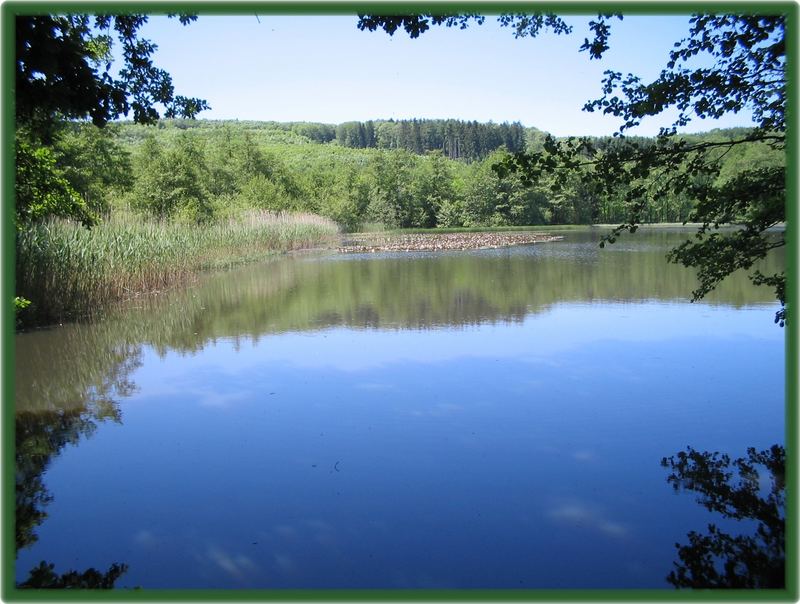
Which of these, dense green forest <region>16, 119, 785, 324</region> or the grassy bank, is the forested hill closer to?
dense green forest <region>16, 119, 785, 324</region>

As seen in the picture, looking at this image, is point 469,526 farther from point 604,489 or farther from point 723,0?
point 723,0

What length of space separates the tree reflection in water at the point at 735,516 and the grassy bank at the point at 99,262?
7.78 metres

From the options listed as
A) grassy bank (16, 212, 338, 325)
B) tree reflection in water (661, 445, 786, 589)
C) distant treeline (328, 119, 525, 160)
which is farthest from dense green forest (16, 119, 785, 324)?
tree reflection in water (661, 445, 786, 589)

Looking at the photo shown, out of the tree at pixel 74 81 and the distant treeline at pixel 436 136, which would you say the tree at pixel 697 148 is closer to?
the tree at pixel 74 81

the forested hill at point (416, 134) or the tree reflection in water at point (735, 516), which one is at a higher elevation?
the forested hill at point (416, 134)

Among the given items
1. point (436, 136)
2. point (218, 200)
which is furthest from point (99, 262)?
point (436, 136)

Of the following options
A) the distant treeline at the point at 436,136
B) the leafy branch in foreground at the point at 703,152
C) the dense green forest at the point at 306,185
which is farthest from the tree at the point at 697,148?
the distant treeline at the point at 436,136

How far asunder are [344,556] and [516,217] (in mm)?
39694

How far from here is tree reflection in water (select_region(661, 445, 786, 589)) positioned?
2.66 m

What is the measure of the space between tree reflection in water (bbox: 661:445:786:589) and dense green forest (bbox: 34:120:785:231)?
1428 centimetres

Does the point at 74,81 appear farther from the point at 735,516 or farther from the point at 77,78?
the point at 735,516

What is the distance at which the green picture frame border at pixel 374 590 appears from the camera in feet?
6.84

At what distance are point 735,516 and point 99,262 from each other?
9148mm

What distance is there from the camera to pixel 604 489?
3.54 metres
